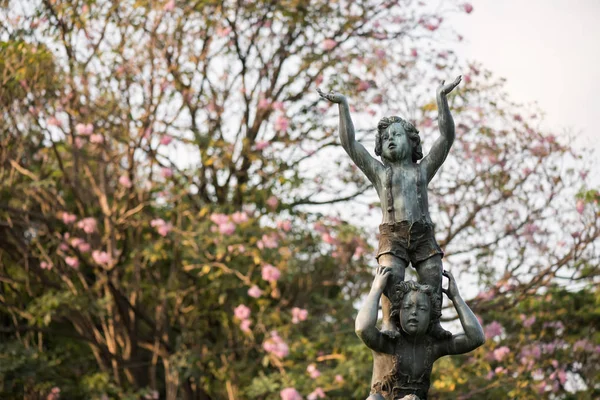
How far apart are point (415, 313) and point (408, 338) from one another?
158 millimetres

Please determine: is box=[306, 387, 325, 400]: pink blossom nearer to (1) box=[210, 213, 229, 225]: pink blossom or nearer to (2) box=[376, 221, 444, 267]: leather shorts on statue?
(1) box=[210, 213, 229, 225]: pink blossom

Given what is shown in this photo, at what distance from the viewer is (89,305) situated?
39.1 feet

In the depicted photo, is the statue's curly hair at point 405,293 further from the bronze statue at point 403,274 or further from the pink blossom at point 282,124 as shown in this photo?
the pink blossom at point 282,124

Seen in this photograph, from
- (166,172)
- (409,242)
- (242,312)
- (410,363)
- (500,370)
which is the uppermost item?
(166,172)

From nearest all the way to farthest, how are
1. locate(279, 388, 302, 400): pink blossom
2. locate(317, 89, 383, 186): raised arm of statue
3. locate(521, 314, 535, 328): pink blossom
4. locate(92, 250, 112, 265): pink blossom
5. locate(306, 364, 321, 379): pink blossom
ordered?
locate(317, 89, 383, 186): raised arm of statue, locate(279, 388, 302, 400): pink blossom, locate(306, 364, 321, 379): pink blossom, locate(92, 250, 112, 265): pink blossom, locate(521, 314, 535, 328): pink blossom

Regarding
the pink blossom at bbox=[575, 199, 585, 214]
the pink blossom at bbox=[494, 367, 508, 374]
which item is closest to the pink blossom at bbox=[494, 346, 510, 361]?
the pink blossom at bbox=[494, 367, 508, 374]

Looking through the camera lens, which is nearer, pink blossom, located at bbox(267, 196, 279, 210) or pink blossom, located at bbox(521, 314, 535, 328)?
pink blossom, located at bbox(267, 196, 279, 210)

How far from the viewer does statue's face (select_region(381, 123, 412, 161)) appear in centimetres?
581

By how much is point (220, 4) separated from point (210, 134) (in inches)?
61.2

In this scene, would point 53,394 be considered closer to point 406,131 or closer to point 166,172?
point 166,172

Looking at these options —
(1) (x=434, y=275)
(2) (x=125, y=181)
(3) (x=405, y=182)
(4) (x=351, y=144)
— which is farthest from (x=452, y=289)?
(2) (x=125, y=181)

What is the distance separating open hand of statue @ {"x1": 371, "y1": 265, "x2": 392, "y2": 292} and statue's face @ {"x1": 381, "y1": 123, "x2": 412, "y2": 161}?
0.71 meters

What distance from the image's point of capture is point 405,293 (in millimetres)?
5387

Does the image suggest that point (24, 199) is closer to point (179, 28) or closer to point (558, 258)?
point (179, 28)
